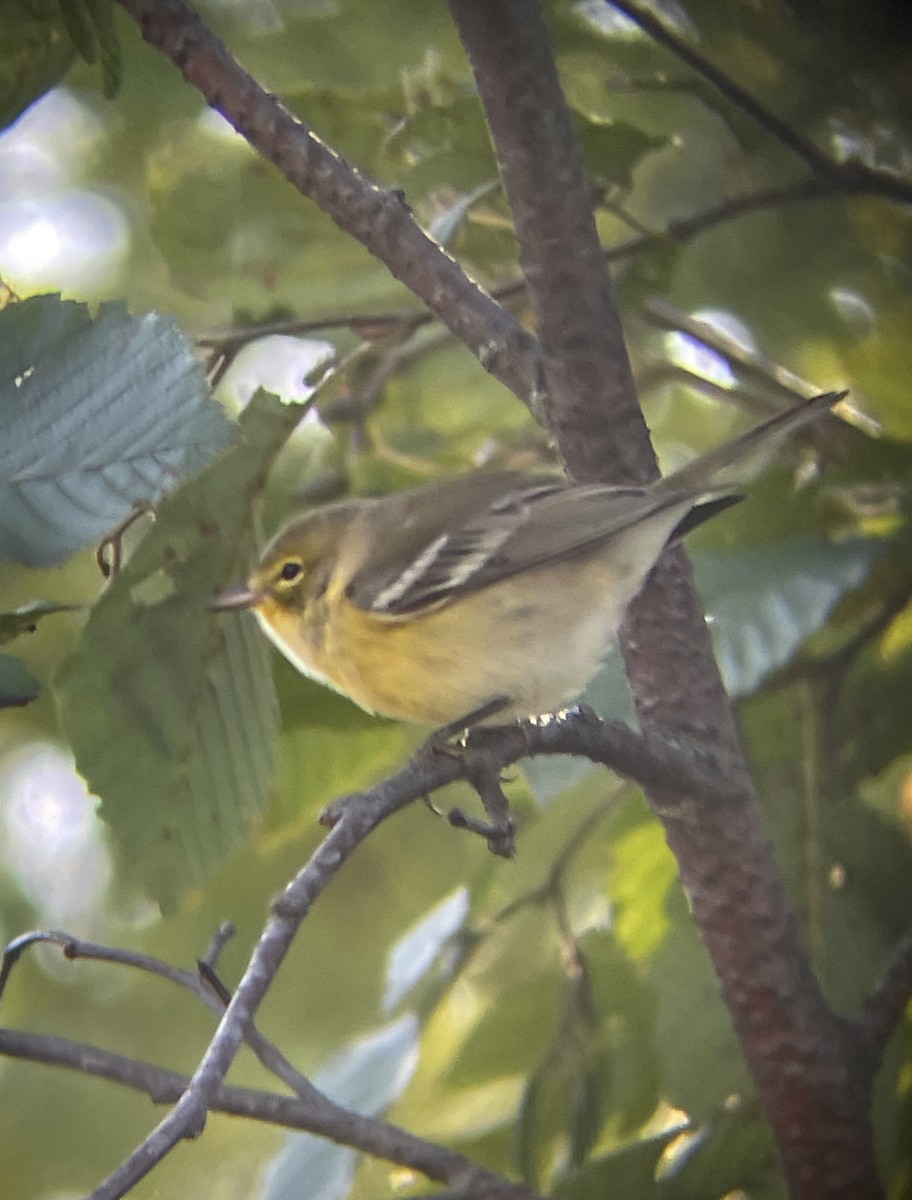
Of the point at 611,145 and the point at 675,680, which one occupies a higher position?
the point at 611,145

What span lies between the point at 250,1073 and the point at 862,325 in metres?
1.35

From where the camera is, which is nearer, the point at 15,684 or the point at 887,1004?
the point at 15,684

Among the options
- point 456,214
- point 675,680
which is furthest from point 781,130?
point 675,680

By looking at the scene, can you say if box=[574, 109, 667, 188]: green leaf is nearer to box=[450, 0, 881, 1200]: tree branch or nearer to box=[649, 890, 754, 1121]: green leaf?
box=[450, 0, 881, 1200]: tree branch

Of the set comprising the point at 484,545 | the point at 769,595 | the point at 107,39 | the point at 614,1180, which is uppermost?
the point at 107,39

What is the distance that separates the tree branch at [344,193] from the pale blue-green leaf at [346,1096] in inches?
28.1

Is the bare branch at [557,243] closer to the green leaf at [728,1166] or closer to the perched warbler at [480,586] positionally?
the perched warbler at [480,586]

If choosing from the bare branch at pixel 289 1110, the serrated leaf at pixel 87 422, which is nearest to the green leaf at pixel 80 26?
the serrated leaf at pixel 87 422

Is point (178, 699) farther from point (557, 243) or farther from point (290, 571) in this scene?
point (557, 243)

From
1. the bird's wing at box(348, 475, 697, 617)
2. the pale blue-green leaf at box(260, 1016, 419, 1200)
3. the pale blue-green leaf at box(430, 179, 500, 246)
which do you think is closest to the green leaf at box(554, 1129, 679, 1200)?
the pale blue-green leaf at box(260, 1016, 419, 1200)

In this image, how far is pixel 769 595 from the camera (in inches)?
51.6

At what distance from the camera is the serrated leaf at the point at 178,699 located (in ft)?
4.07

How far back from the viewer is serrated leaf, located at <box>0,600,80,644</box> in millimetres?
1000

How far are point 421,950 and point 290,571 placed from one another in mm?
455
